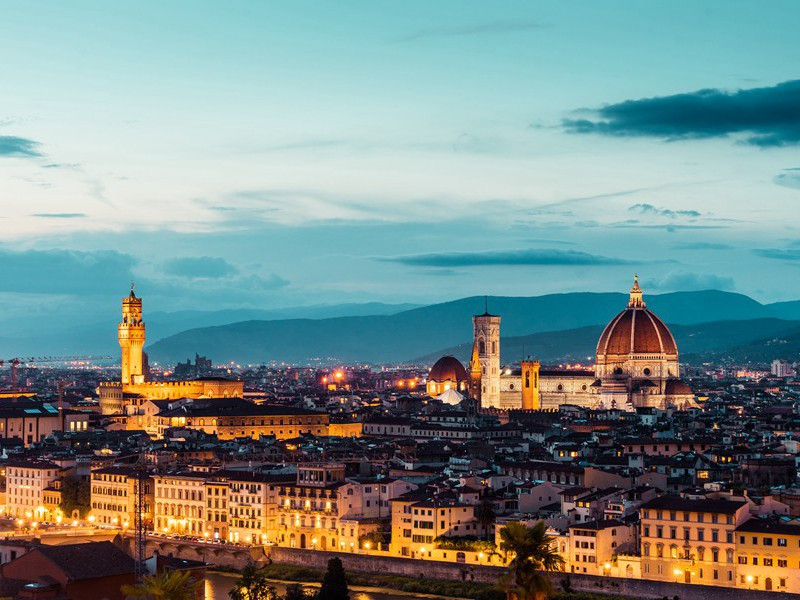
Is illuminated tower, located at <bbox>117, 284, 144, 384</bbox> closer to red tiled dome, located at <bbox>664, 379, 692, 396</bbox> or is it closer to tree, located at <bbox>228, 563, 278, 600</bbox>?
red tiled dome, located at <bbox>664, 379, 692, 396</bbox>

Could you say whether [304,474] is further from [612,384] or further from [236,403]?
[612,384]

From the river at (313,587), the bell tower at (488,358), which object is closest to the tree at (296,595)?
the river at (313,587)

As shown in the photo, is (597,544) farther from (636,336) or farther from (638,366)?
(636,336)

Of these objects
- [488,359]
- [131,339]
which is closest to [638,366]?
[488,359]

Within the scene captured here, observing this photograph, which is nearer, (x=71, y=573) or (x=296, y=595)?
(x=71, y=573)

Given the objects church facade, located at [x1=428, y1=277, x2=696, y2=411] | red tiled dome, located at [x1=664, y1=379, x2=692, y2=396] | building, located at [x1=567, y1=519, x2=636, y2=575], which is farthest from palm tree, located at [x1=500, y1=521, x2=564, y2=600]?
red tiled dome, located at [x1=664, y1=379, x2=692, y2=396]

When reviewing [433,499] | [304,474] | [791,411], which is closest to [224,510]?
[304,474]
